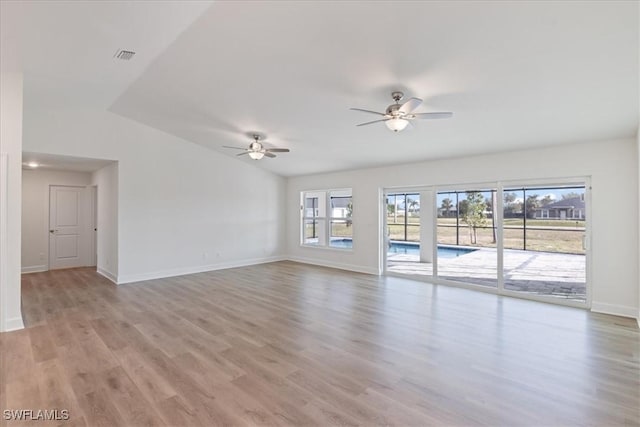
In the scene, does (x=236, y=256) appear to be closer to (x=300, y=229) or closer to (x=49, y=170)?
(x=300, y=229)

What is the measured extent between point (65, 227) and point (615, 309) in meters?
11.0

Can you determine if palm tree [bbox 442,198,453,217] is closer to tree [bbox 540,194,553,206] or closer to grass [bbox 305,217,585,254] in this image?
grass [bbox 305,217,585,254]

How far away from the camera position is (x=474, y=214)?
5879 mm

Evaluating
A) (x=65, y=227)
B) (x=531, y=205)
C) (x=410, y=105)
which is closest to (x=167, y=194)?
(x=65, y=227)

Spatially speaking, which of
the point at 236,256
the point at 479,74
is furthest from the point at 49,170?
the point at 479,74

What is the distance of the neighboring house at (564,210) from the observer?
4746 millimetres

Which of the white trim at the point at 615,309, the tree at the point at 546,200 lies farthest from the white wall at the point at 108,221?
the white trim at the point at 615,309

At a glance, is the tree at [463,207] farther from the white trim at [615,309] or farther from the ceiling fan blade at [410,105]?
the ceiling fan blade at [410,105]

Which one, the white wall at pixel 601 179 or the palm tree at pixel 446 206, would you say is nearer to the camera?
the white wall at pixel 601 179

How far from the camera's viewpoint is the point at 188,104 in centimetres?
508

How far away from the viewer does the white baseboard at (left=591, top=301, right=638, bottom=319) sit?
418 cm

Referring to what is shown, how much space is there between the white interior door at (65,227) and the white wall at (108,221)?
114cm

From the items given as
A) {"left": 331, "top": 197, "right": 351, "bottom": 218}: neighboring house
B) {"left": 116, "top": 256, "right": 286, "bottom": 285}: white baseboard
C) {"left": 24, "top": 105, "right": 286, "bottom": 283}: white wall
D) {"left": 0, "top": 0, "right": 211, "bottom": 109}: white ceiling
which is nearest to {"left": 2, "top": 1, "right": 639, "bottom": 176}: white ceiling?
{"left": 0, "top": 0, "right": 211, "bottom": 109}: white ceiling

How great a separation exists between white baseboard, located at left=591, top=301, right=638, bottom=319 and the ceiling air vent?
6.95m
